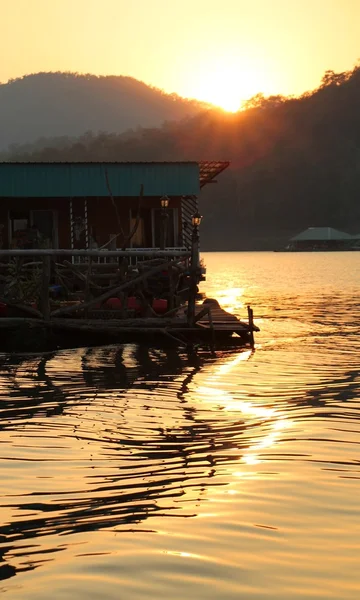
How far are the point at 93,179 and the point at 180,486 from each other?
26.9 metres

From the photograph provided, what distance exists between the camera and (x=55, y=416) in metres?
11.8

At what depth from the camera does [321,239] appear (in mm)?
175250

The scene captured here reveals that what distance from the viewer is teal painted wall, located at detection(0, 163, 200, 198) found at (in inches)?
1328

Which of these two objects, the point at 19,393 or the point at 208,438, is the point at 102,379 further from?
the point at 208,438

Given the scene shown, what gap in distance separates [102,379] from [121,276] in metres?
5.03

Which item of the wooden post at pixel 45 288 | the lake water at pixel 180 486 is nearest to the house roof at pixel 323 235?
the wooden post at pixel 45 288

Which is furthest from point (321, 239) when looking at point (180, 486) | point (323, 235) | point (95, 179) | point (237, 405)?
point (180, 486)

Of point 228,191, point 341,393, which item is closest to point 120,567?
point 341,393

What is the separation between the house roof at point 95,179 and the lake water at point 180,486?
1831cm

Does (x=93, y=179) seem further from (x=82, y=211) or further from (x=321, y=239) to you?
(x=321, y=239)

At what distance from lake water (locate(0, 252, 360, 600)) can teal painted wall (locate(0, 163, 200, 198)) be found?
18328 millimetres

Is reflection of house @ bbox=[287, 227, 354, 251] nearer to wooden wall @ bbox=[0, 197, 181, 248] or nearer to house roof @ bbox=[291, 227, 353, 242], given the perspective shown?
house roof @ bbox=[291, 227, 353, 242]

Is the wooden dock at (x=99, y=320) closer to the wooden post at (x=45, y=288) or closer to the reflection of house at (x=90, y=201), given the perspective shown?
the wooden post at (x=45, y=288)

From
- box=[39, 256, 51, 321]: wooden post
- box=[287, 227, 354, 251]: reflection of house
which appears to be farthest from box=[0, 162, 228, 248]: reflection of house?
box=[287, 227, 354, 251]: reflection of house
